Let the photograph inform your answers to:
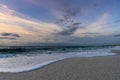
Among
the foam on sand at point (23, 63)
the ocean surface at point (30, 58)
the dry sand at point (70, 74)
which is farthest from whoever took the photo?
the ocean surface at point (30, 58)

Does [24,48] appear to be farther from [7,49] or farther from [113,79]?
[113,79]

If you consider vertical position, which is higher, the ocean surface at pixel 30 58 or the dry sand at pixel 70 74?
the ocean surface at pixel 30 58

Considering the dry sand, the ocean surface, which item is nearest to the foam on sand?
the ocean surface

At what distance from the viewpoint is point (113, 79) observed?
6.25m

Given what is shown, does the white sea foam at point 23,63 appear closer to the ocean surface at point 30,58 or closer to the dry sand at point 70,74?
the ocean surface at point 30,58

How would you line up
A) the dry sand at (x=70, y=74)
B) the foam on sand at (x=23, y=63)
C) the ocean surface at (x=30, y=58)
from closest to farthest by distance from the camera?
1. the dry sand at (x=70, y=74)
2. the foam on sand at (x=23, y=63)
3. the ocean surface at (x=30, y=58)

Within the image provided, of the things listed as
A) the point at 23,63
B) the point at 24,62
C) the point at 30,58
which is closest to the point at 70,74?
the point at 23,63

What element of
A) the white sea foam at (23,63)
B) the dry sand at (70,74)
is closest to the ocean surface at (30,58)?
the white sea foam at (23,63)

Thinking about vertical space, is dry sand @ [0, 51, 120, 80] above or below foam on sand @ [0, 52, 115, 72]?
below

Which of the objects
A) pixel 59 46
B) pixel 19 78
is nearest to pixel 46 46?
pixel 59 46

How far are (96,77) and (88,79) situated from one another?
44cm

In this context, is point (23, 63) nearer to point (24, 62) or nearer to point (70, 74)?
point (24, 62)

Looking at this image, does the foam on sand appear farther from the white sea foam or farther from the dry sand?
the dry sand

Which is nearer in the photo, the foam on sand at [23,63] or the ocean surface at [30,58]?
the foam on sand at [23,63]
